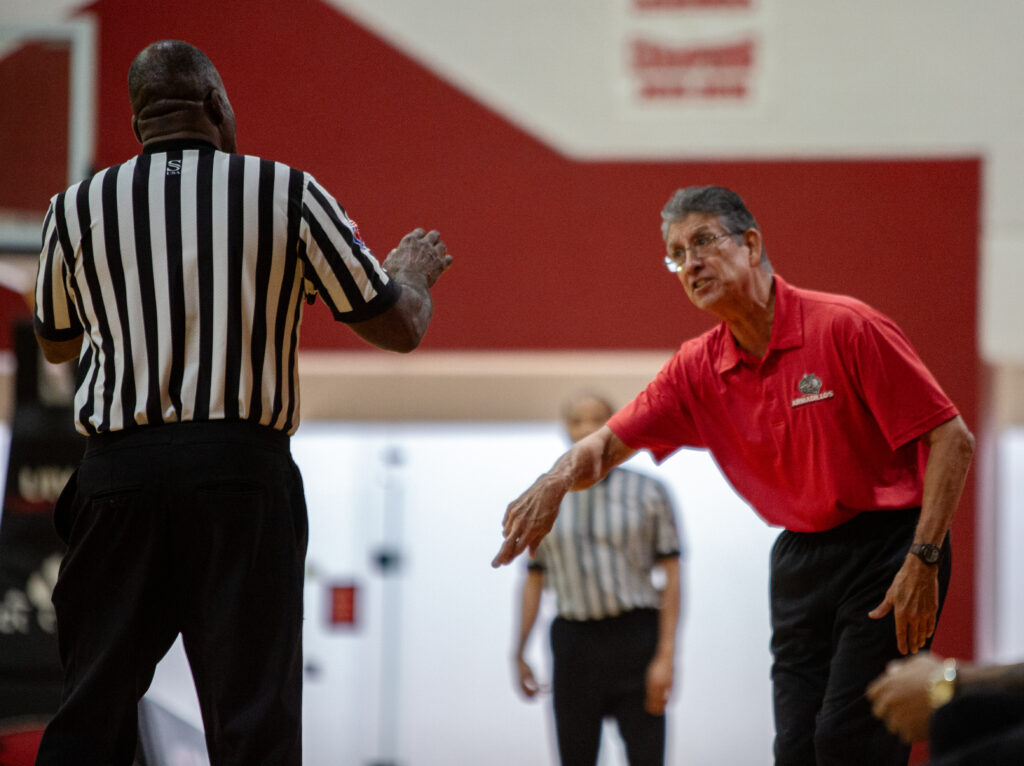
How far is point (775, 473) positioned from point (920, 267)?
121 inches

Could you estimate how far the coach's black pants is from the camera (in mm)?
3789

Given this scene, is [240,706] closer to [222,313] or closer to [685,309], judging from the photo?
[222,313]

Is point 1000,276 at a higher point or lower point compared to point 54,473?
higher

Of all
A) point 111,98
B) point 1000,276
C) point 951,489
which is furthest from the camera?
point 111,98

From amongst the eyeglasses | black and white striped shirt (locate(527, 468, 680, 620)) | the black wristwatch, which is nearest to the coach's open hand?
the eyeglasses

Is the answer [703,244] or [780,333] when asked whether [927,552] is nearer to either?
[780,333]

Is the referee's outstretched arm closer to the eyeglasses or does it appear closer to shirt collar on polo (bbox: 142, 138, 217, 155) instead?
shirt collar on polo (bbox: 142, 138, 217, 155)

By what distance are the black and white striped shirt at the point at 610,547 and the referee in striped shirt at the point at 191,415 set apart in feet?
7.17

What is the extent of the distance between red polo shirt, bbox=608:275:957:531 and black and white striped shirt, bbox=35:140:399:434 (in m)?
0.87

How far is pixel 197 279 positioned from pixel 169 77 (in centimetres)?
35

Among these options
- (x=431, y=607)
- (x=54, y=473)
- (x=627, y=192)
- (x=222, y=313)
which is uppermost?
(x=627, y=192)

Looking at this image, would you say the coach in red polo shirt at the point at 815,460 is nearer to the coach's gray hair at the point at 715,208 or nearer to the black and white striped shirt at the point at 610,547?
the coach's gray hair at the point at 715,208

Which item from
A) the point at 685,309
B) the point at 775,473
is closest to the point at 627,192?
the point at 685,309

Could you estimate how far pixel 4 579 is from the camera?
12.3 ft
